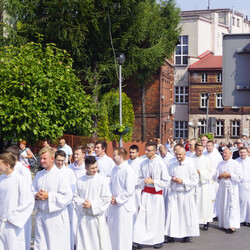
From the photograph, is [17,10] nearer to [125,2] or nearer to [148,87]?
[125,2]

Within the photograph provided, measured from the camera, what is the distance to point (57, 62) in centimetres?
2038

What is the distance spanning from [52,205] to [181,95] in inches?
2049

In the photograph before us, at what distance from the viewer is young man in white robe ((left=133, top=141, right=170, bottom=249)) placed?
10.2 m

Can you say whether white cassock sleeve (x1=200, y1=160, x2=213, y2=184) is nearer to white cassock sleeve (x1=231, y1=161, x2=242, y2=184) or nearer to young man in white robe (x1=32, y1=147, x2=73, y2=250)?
white cassock sleeve (x1=231, y1=161, x2=242, y2=184)

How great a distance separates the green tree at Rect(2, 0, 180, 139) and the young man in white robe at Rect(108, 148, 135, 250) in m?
15.6

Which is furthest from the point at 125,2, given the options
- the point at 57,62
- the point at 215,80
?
the point at 215,80

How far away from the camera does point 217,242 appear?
10.4 meters

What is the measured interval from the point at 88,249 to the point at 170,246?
9.00ft

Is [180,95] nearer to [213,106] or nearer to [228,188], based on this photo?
[213,106]

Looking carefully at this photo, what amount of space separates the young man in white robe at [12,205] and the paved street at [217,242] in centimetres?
360

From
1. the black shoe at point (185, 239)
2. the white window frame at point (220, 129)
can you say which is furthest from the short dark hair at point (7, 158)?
the white window frame at point (220, 129)

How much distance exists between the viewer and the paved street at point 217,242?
394 inches

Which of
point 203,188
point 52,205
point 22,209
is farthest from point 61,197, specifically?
point 203,188

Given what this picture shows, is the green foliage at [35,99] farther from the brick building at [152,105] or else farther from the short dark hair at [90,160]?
the brick building at [152,105]
